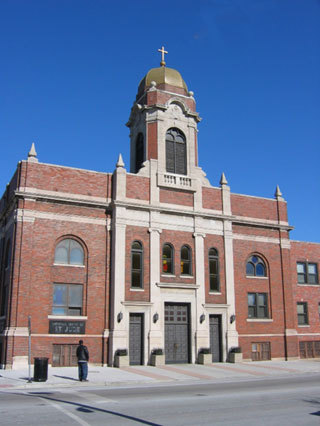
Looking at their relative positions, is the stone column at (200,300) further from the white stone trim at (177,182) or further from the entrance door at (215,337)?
the white stone trim at (177,182)

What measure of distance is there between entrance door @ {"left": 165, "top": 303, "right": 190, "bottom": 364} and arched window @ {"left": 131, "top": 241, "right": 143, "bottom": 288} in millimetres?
2287

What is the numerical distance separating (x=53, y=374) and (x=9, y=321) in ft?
14.1

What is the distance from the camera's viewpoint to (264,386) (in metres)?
17.5

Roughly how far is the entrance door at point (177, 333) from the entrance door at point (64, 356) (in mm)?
5405

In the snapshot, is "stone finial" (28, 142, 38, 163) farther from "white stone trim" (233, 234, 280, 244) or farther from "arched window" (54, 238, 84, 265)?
"white stone trim" (233, 234, 280, 244)

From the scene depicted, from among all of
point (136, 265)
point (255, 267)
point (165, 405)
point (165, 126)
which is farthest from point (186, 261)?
point (165, 405)

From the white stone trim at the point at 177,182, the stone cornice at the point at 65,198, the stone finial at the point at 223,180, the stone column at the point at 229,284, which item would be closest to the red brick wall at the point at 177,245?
the stone column at the point at 229,284

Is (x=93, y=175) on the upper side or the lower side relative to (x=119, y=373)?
upper

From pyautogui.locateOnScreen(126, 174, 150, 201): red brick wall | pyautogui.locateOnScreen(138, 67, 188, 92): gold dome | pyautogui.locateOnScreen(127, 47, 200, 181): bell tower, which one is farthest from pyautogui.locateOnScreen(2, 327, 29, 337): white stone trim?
pyautogui.locateOnScreen(138, 67, 188, 92): gold dome

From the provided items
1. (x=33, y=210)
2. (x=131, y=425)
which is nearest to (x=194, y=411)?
(x=131, y=425)

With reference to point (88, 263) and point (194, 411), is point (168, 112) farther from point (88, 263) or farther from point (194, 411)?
point (194, 411)

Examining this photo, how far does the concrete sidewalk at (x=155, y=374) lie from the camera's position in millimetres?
18491

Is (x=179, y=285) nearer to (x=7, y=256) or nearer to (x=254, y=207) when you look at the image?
(x=254, y=207)

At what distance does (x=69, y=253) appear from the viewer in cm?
2616
